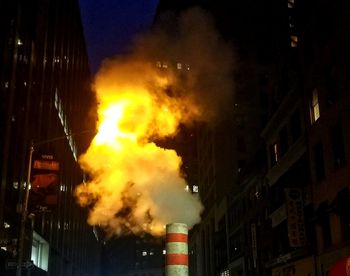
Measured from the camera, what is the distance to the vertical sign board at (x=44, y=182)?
1939 cm

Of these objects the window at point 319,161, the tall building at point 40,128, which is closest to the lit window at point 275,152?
the window at point 319,161

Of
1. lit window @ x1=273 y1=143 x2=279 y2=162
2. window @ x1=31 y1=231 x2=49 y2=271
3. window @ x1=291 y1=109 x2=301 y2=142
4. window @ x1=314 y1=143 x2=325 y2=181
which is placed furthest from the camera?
window @ x1=31 y1=231 x2=49 y2=271

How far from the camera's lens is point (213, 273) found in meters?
71.2

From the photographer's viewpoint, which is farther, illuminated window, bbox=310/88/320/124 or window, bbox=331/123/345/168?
illuminated window, bbox=310/88/320/124

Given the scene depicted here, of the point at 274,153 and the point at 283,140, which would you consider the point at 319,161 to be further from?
the point at 274,153

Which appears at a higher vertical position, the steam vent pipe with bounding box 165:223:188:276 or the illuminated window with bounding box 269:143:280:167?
the illuminated window with bounding box 269:143:280:167

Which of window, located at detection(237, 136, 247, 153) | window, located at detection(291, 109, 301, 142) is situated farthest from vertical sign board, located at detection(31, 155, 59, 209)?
window, located at detection(237, 136, 247, 153)

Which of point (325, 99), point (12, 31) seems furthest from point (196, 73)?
point (325, 99)

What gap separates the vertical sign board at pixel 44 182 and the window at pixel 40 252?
65.7 feet

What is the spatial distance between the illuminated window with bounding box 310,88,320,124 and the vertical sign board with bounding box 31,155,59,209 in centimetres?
1572

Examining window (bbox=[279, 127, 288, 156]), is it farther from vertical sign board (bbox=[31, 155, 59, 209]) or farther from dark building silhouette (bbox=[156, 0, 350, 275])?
vertical sign board (bbox=[31, 155, 59, 209])

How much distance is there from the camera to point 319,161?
28.6m

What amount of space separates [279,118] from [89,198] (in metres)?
59.6

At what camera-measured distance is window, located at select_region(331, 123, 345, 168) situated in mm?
24984
